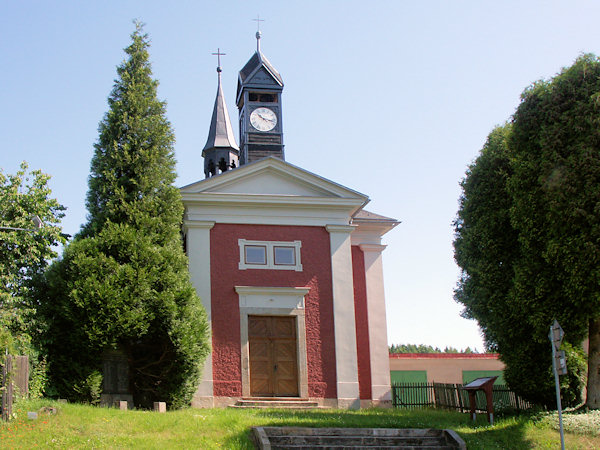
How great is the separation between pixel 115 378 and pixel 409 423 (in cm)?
825

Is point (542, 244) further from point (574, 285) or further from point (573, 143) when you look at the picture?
point (573, 143)

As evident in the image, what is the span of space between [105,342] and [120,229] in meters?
3.19

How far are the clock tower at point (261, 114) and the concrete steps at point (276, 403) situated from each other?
9.35m

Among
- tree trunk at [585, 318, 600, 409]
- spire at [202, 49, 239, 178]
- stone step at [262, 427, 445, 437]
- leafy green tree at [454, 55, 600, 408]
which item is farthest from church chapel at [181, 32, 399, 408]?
spire at [202, 49, 239, 178]

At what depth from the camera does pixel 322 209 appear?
80.0 ft

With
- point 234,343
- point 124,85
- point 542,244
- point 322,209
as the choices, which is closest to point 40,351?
point 234,343

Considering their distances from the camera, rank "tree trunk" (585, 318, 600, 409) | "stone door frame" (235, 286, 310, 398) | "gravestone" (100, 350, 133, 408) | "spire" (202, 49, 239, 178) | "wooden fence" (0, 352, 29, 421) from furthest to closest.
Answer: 1. "spire" (202, 49, 239, 178)
2. "stone door frame" (235, 286, 310, 398)
3. "gravestone" (100, 350, 133, 408)
4. "tree trunk" (585, 318, 600, 409)
5. "wooden fence" (0, 352, 29, 421)

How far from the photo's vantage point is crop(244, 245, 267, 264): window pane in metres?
23.5

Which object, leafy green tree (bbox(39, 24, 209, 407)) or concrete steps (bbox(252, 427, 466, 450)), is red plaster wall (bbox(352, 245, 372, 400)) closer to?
leafy green tree (bbox(39, 24, 209, 407))

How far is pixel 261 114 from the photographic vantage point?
27.5 metres

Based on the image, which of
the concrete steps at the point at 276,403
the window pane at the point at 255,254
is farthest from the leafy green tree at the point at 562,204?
the window pane at the point at 255,254

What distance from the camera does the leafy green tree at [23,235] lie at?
19922mm

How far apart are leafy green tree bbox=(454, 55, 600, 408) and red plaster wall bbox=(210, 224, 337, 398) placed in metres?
5.01

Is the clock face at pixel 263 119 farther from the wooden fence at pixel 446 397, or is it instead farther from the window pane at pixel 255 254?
the wooden fence at pixel 446 397
